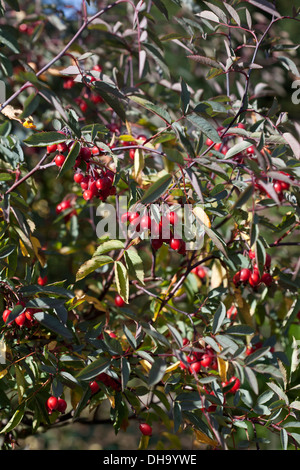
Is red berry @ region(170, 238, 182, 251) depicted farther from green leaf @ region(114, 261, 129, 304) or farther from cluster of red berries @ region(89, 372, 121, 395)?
cluster of red berries @ region(89, 372, 121, 395)

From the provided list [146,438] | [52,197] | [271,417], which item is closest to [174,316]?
[146,438]

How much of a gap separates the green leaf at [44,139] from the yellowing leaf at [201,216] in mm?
296

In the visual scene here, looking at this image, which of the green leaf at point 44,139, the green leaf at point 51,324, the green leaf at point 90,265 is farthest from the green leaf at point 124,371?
the green leaf at point 44,139

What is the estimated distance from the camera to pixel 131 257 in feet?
3.71

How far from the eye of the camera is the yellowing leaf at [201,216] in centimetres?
97

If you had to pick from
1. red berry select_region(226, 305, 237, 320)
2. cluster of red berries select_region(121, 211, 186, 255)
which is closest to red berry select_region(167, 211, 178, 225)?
cluster of red berries select_region(121, 211, 186, 255)

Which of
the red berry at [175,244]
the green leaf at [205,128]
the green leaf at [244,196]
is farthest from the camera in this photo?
the red berry at [175,244]

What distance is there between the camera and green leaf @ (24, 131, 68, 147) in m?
0.97

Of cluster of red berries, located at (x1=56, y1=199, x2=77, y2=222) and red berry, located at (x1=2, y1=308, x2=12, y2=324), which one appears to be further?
cluster of red berries, located at (x1=56, y1=199, x2=77, y2=222)

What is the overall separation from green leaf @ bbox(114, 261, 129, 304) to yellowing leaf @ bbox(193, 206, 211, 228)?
0.76 ft

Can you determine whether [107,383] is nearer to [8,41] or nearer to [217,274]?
[217,274]

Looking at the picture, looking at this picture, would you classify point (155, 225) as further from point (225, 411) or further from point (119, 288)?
point (225, 411)

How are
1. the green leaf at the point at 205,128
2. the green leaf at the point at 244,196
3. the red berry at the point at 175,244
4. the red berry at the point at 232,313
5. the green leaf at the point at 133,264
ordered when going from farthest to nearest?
the red berry at the point at 232,313 < the green leaf at the point at 133,264 < the red berry at the point at 175,244 < the green leaf at the point at 205,128 < the green leaf at the point at 244,196

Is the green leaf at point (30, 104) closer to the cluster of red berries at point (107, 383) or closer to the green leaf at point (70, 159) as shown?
the green leaf at point (70, 159)
